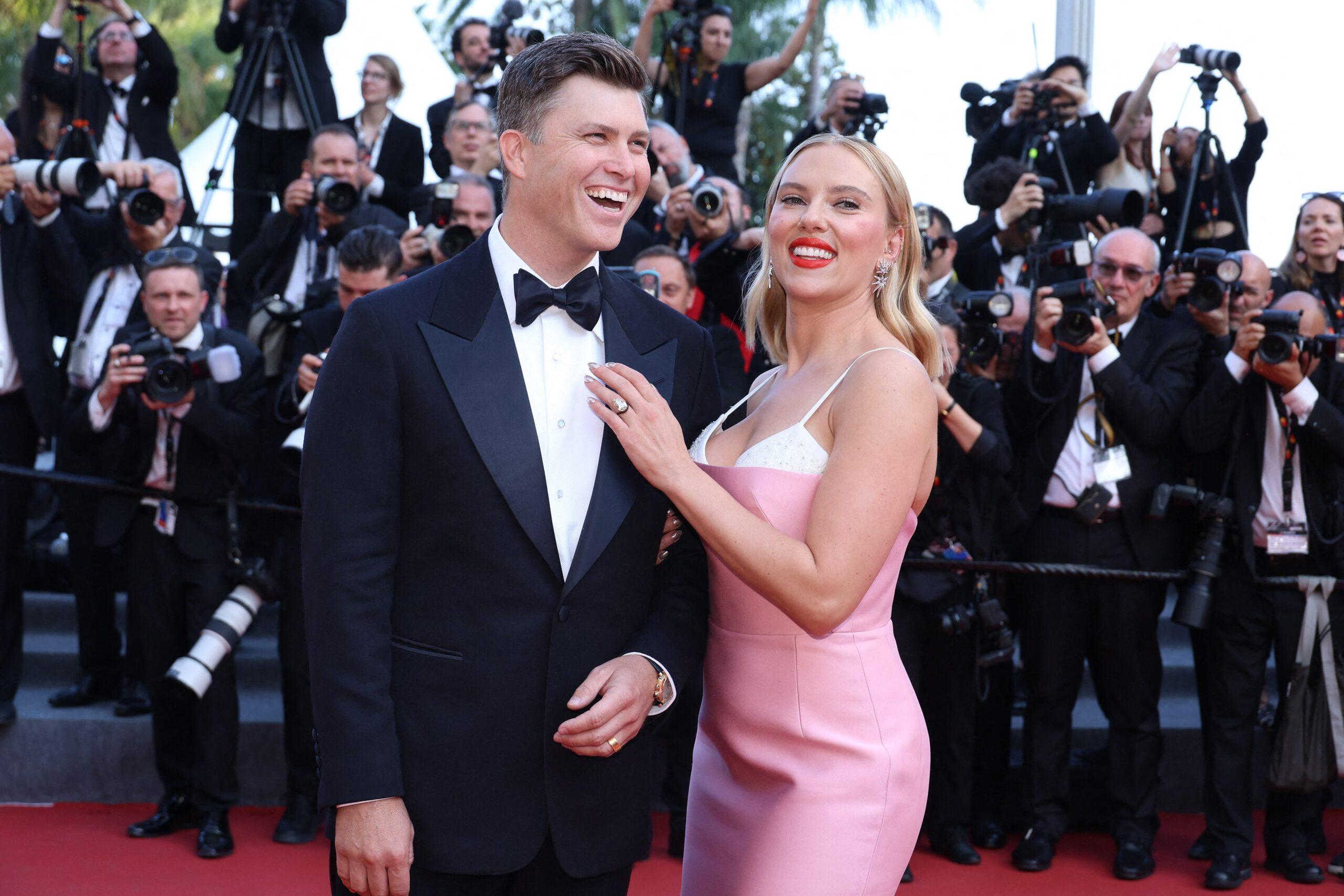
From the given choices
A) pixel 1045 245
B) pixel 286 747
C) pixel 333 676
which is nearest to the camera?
pixel 333 676

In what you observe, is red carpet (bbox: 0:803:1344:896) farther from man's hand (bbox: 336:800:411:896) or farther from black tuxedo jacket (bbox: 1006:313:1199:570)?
man's hand (bbox: 336:800:411:896)

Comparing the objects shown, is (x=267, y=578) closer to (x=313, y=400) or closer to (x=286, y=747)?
(x=286, y=747)

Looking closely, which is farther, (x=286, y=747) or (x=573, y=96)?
(x=286, y=747)

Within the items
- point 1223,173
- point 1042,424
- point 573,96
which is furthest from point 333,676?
point 1223,173

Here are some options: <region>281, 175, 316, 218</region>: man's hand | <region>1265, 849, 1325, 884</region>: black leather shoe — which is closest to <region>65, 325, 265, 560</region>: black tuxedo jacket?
<region>281, 175, 316, 218</region>: man's hand

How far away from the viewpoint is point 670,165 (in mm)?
5945

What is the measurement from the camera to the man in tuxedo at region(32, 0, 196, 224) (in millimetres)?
6160

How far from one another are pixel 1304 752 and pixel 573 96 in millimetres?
3531

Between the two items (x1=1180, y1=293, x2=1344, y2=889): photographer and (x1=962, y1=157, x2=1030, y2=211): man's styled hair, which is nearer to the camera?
(x1=1180, y1=293, x2=1344, y2=889): photographer

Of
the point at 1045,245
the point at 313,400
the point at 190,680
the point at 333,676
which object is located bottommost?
the point at 190,680

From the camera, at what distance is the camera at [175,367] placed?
4.32 metres

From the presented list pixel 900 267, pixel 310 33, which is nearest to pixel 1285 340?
pixel 900 267

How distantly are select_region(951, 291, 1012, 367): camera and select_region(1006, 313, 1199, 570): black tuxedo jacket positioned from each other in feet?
0.58

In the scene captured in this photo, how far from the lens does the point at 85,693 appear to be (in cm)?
510
